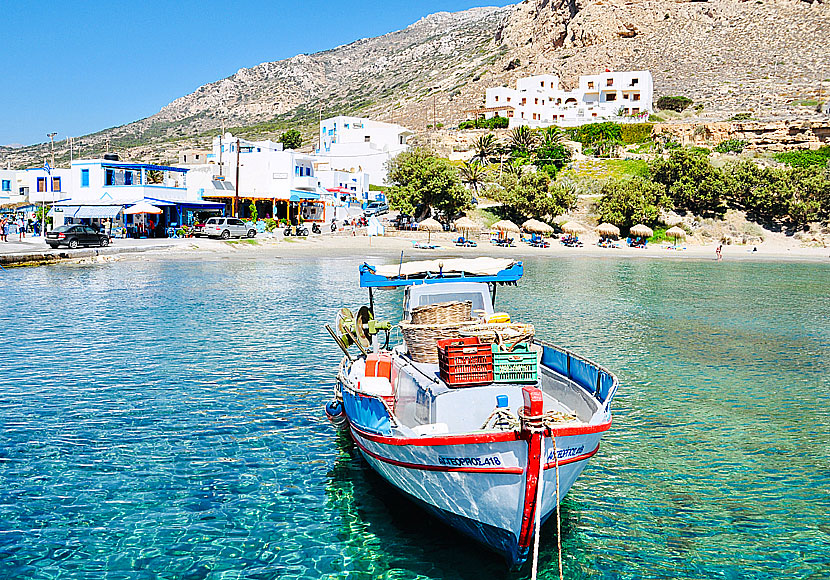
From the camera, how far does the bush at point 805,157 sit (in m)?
79.7

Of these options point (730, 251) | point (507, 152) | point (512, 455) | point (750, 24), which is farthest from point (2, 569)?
point (750, 24)

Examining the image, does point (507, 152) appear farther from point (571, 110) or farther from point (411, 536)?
point (411, 536)

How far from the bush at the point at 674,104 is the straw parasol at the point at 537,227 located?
66685mm

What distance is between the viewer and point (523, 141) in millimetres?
91750

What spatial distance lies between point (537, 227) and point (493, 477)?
180 feet

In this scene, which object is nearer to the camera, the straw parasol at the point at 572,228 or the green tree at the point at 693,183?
the straw parasol at the point at 572,228

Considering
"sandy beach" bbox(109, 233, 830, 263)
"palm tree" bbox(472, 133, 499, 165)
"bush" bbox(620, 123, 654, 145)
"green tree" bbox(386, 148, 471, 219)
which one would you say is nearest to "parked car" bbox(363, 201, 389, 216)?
"green tree" bbox(386, 148, 471, 219)

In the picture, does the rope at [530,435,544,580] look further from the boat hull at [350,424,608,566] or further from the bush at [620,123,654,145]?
the bush at [620,123,654,145]

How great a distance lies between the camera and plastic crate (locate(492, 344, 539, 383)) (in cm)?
945

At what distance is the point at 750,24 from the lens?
15450 cm

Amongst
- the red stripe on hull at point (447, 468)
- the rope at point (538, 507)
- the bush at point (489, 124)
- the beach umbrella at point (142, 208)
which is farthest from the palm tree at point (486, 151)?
the rope at point (538, 507)

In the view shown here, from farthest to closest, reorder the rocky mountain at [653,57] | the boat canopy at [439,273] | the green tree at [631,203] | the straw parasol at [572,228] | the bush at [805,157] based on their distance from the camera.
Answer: the rocky mountain at [653,57] → the bush at [805,157] → the green tree at [631,203] → the straw parasol at [572,228] → the boat canopy at [439,273]

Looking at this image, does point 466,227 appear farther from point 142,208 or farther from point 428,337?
point 428,337

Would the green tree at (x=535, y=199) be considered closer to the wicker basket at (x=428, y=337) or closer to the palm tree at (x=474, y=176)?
the palm tree at (x=474, y=176)
